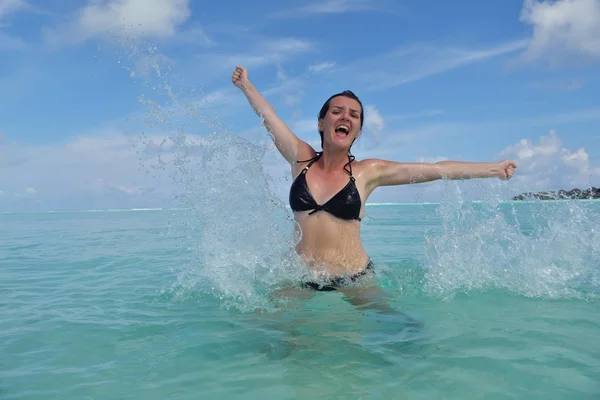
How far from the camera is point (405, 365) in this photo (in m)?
2.95

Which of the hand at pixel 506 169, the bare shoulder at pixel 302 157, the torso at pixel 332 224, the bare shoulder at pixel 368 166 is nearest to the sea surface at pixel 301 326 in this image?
the torso at pixel 332 224

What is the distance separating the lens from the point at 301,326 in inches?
148

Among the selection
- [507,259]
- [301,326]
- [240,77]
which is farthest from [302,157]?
[507,259]

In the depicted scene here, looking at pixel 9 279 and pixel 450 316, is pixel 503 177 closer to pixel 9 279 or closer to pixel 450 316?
pixel 450 316

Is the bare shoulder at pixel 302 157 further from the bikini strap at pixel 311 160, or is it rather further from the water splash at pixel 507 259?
the water splash at pixel 507 259

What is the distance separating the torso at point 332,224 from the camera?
4.64 m

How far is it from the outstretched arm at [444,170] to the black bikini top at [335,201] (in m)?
0.39

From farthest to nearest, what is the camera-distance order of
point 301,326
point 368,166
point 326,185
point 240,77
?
point 240,77 → point 368,166 → point 326,185 → point 301,326

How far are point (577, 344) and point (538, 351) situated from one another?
372 mm

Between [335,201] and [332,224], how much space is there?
8.9 inches

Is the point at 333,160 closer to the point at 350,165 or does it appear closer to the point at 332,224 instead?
the point at 350,165

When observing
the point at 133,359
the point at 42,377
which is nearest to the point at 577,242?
the point at 133,359

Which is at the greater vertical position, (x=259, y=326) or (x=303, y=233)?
(x=303, y=233)

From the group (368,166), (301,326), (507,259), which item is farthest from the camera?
(507,259)
